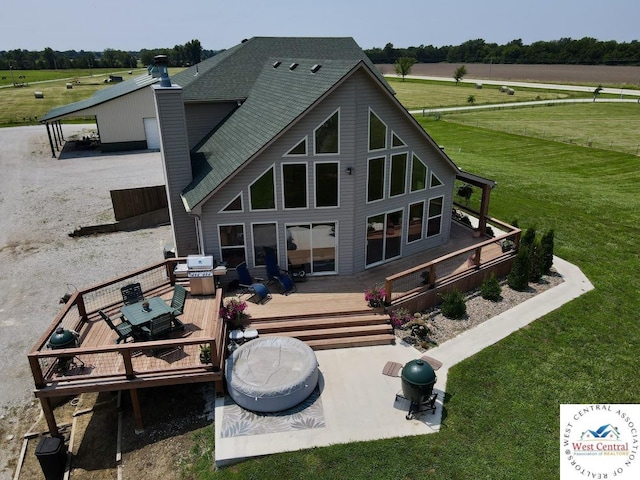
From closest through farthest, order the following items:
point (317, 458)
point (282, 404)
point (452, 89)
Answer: point (317, 458)
point (282, 404)
point (452, 89)

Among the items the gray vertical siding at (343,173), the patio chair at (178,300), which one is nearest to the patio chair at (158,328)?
the patio chair at (178,300)

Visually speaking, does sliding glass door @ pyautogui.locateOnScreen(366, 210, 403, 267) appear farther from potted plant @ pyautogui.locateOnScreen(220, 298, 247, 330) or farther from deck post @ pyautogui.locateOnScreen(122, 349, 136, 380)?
deck post @ pyautogui.locateOnScreen(122, 349, 136, 380)

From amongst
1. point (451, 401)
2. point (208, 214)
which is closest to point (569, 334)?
point (451, 401)

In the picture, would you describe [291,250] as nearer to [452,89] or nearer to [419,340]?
[419,340]

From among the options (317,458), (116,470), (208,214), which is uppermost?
(208,214)

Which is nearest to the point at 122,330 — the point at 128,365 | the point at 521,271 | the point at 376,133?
the point at 128,365

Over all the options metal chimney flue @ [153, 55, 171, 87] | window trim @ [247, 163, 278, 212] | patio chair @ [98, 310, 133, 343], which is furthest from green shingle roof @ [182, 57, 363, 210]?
patio chair @ [98, 310, 133, 343]
